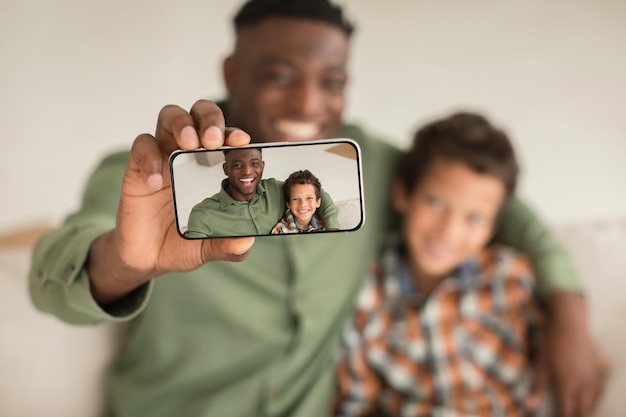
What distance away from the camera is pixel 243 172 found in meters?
0.30

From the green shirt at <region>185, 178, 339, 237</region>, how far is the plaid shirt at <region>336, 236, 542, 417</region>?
1.66 feet

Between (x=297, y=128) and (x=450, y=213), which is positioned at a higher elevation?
(x=297, y=128)

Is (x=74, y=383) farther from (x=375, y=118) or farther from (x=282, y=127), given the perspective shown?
(x=375, y=118)

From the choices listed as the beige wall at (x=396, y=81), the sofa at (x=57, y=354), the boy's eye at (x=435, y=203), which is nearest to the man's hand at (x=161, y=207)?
the sofa at (x=57, y=354)

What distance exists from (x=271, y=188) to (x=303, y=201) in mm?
19

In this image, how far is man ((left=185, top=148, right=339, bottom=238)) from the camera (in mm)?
297

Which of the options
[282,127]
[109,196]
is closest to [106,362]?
[109,196]

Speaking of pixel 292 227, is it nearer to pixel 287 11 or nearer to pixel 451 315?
pixel 287 11

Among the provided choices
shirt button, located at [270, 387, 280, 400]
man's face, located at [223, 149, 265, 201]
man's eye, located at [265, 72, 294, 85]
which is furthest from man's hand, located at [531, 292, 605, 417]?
man's face, located at [223, 149, 265, 201]

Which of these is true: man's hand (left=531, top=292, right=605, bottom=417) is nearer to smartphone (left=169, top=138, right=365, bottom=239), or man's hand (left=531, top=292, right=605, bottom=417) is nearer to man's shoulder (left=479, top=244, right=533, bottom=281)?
man's shoulder (left=479, top=244, right=533, bottom=281)

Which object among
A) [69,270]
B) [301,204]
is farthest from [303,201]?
[69,270]

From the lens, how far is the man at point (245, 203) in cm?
30

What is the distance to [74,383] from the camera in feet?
2.34

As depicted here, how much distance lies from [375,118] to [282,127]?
688 millimetres
